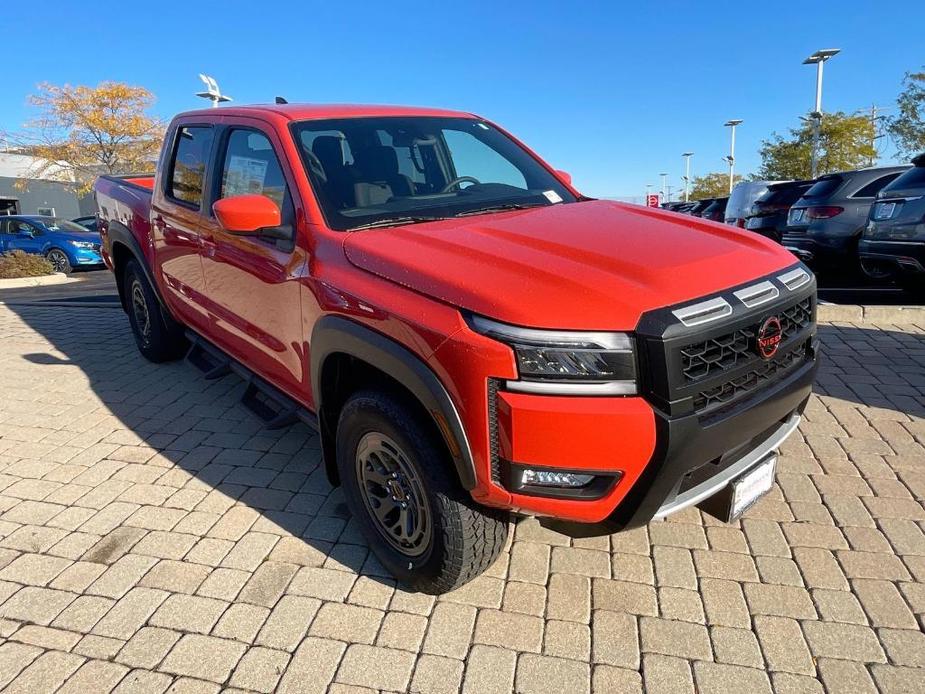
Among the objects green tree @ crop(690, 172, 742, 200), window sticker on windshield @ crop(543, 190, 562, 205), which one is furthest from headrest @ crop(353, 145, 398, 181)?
green tree @ crop(690, 172, 742, 200)

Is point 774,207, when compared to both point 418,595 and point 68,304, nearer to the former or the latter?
point 418,595

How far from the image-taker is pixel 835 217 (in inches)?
304

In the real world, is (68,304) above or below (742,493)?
below

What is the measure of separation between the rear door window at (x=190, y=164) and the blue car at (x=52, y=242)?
39.4ft

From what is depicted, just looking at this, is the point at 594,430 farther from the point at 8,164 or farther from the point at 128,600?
the point at 8,164

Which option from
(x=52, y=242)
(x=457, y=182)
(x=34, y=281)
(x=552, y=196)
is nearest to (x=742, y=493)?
(x=552, y=196)

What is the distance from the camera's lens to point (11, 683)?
2.16 metres

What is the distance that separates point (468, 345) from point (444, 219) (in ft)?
3.36

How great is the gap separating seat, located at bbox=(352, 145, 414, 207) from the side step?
1060mm

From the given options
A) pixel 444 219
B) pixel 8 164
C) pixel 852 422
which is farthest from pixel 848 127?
pixel 8 164

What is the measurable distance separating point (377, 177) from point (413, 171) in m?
0.27

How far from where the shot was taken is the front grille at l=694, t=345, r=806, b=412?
2051 mm

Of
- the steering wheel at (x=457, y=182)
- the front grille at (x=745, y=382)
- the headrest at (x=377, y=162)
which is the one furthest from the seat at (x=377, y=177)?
the front grille at (x=745, y=382)

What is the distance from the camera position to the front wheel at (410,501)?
7.34ft
